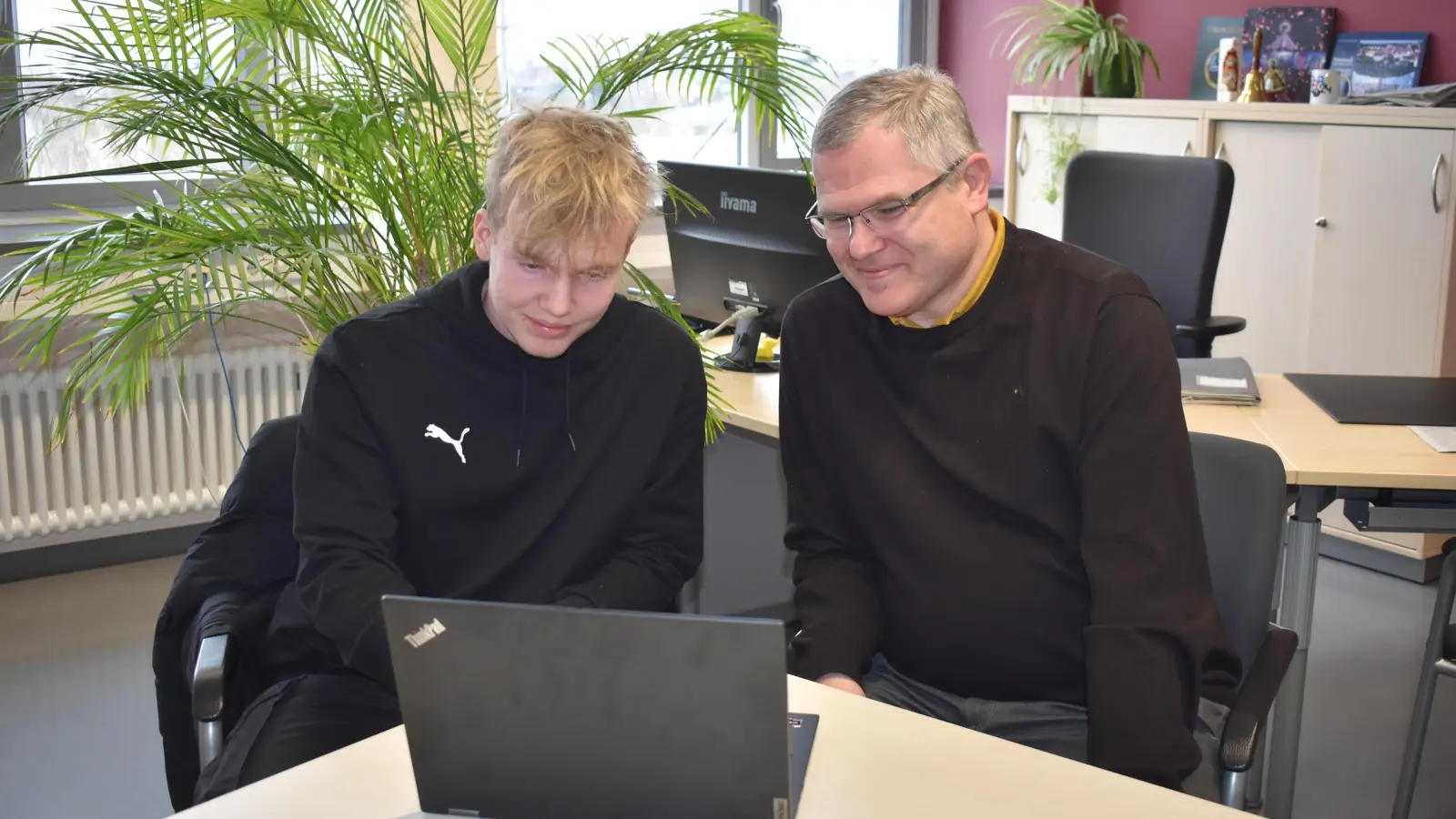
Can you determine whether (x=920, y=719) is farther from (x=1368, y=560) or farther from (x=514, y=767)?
(x=1368, y=560)

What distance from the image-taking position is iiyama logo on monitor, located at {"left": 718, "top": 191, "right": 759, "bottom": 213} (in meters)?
2.72

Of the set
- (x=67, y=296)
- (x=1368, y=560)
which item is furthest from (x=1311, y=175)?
(x=67, y=296)

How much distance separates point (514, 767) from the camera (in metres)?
1.07

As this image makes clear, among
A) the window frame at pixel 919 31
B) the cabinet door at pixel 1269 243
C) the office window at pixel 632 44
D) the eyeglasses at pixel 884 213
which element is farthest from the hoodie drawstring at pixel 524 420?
the window frame at pixel 919 31

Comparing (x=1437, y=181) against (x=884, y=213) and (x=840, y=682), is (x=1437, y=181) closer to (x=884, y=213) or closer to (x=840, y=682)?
(x=884, y=213)

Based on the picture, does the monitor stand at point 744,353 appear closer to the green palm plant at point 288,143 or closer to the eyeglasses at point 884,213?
the green palm plant at point 288,143

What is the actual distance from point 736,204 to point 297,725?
4.96ft

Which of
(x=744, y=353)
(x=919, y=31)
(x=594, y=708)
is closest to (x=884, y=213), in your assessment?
(x=594, y=708)

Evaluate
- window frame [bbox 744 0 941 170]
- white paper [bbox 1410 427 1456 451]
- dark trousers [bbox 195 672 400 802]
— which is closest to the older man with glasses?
dark trousers [bbox 195 672 400 802]

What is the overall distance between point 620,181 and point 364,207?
955 mm

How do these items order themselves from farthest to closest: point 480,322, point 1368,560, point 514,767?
point 1368,560, point 480,322, point 514,767

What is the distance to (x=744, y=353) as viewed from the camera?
2865mm

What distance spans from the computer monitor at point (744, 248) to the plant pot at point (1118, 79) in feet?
7.10

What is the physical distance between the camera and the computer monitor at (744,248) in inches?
103
